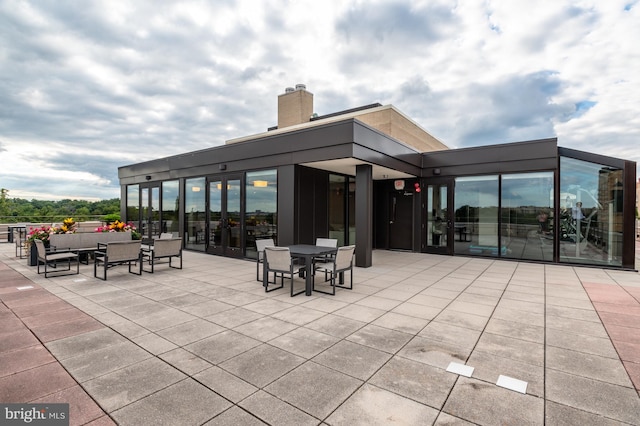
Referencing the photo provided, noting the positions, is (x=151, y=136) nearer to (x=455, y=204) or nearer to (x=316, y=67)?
(x=316, y=67)

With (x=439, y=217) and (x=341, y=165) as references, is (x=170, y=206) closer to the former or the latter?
(x=341, y=165)

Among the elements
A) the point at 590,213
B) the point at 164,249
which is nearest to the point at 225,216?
the point at 164,249

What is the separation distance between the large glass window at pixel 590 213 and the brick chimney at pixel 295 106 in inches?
486

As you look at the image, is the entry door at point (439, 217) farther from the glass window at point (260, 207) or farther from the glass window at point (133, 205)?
the glass window at point (133, 205)

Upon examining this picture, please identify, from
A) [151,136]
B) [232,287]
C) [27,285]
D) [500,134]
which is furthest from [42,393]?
[500,134]

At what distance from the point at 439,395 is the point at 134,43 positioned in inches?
387

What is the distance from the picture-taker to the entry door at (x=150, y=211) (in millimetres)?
12203

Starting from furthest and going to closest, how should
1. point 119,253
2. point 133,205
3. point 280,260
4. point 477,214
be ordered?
point 133,205, point 477,214, point 119,253, point 280,260

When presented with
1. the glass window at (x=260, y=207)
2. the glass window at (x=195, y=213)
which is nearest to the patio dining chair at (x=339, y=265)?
the glass window at (x=260, y=207)

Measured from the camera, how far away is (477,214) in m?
9.61

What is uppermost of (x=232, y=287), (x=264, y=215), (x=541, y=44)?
(x=541, y=44)

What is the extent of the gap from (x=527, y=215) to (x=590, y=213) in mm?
1424

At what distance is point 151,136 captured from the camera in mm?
19953

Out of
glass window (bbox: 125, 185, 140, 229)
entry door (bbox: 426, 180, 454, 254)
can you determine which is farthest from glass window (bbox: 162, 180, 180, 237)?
entry door (bbox: 426, 180, 454, 254)
